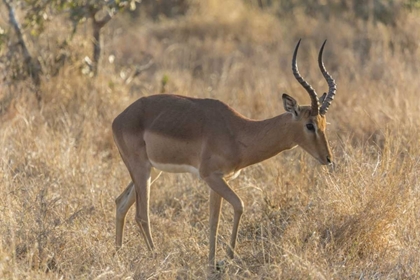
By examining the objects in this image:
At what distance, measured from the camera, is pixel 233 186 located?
7750mm

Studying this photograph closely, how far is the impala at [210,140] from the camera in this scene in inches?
246

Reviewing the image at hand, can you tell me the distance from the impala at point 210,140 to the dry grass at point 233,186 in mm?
389

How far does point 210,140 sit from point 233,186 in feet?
4.75

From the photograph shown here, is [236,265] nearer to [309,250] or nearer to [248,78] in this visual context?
[309,250]

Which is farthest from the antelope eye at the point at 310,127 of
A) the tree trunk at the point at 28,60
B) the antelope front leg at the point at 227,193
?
the tree trunk at the point at 28,60

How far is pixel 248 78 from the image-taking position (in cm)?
1345

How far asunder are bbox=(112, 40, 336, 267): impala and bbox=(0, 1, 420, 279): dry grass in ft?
1.27

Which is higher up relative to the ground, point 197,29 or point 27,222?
point 27,222

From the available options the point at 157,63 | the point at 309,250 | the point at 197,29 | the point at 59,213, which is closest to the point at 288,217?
the point at 309,250

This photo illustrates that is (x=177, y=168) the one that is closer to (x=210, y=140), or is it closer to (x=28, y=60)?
(x=210, y=140)

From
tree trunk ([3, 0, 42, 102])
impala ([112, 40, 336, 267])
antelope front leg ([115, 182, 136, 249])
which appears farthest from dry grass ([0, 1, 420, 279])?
impala ([112, 40, 336, 267])

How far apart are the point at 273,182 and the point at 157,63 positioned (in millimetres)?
6988

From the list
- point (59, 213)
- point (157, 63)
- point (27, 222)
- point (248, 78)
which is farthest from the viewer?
point (157, 63)

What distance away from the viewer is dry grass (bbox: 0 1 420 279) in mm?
5902
